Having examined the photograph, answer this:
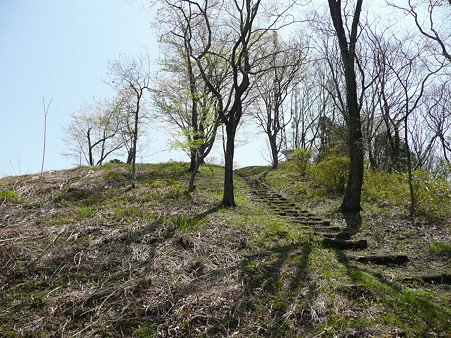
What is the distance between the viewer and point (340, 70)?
15609mm

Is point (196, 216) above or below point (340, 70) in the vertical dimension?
below

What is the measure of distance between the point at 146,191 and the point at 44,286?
6156 mm

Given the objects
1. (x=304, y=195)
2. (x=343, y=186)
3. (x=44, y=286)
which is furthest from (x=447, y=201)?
(x=44, y=286)

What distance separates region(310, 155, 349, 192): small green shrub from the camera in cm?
983

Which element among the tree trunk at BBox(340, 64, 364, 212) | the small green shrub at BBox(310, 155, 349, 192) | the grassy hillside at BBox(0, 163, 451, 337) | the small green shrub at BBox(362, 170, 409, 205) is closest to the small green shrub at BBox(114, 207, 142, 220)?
the grassy hillside at BBox(0, 163, 451, 337)

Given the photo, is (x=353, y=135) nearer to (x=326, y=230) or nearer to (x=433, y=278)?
(x=326, y=230)

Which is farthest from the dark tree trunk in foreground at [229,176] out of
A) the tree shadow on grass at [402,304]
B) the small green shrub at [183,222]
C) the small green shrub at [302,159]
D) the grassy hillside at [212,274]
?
the small green shrub at [302,159]

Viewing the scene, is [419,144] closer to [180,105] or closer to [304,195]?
[304,195]

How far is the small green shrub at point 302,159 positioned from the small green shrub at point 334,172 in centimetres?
392

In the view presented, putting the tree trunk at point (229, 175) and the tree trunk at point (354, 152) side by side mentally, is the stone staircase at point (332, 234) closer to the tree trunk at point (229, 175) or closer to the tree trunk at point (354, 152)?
the tree trunk at point (354, 152)

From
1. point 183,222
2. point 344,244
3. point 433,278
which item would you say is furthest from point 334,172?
point 183,222

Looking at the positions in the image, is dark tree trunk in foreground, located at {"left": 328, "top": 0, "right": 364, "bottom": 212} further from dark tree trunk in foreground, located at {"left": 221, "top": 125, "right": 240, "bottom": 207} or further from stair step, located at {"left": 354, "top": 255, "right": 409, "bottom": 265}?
dark tree trunk in foreground, located at {"left": 221, "top": 125, "right": 240, "bottom": 207}

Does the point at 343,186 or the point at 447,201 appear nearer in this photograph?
the point at 447,201

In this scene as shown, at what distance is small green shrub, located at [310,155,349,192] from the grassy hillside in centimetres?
271
